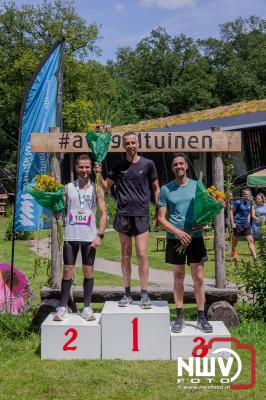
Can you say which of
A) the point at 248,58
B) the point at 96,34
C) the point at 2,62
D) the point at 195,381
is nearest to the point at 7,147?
the point at 2,62

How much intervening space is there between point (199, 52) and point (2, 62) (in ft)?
91.3

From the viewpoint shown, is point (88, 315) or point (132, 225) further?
point (132, 225)

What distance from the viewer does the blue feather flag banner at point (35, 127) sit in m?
7.23

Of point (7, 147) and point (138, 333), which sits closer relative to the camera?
point (138, 333)

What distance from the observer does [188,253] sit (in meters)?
5.93

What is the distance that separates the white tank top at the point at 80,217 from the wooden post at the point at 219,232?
5.58 feet

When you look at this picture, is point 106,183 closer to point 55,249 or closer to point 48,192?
point 48,192

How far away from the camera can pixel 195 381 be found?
507 centimetres

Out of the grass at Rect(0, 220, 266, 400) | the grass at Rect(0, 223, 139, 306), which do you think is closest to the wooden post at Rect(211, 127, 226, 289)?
the grass at Rect(0, 220, 266, 400)

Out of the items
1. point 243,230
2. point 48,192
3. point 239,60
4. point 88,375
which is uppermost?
point 239,60

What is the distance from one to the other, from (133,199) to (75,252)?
807mm

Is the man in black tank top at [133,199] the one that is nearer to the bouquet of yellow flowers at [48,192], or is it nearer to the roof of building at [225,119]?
the bouquet of yellow flowers at [48,192]

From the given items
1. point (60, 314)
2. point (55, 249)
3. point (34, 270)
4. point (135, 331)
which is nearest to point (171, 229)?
point (135, 331)

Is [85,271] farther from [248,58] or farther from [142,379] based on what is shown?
[248,58]
